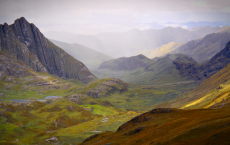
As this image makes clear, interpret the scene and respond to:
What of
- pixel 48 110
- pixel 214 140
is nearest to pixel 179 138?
pixel 214 140

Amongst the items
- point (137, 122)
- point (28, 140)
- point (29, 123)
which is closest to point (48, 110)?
point (29, 123)

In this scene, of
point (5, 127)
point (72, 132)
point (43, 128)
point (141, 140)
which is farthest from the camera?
point (43, 128)

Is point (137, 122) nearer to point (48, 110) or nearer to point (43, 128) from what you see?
point (43, 128)

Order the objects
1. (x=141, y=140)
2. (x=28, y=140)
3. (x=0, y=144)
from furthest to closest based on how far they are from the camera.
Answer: (x=28, y=140) < (x=0, y=144) < (x=141, y=140)

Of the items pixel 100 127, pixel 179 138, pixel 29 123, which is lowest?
pixel 100 127

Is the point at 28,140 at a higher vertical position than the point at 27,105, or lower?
lower

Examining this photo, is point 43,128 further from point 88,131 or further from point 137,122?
point 137,122

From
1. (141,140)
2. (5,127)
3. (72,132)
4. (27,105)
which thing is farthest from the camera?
(27,105)

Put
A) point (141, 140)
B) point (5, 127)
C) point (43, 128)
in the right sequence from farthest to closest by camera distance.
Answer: point (43, 128) → point (5, 127) → point (141, 140)

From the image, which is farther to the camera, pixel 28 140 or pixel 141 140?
pixel 28 140
